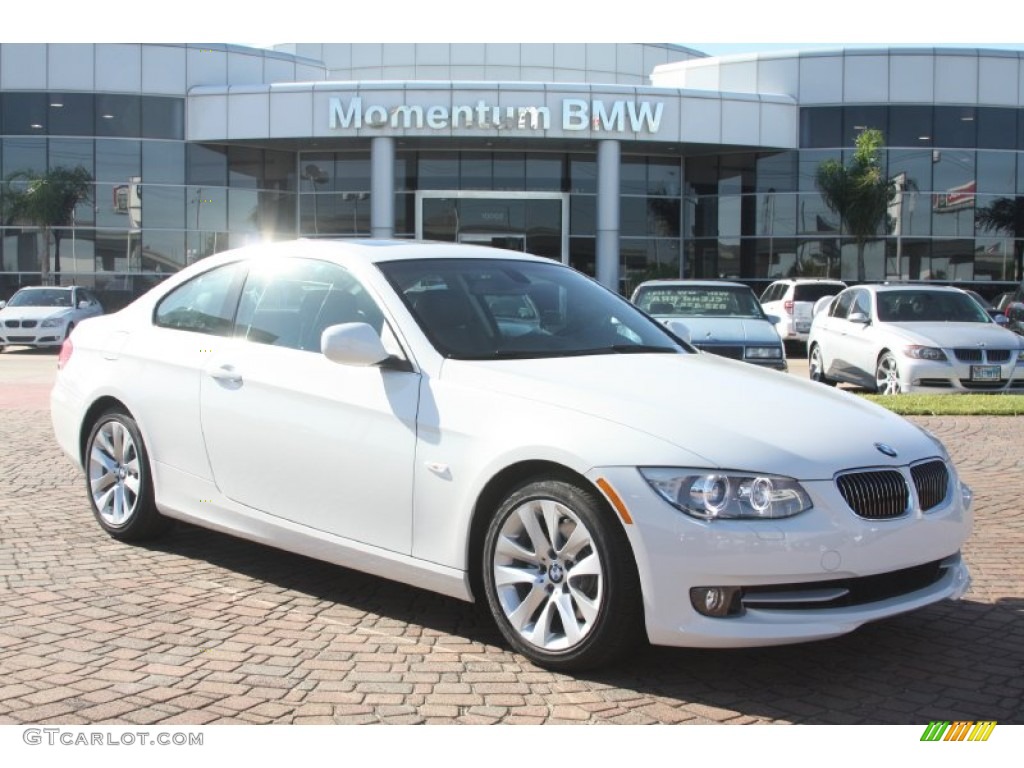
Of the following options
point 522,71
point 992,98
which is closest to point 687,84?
point 992,98

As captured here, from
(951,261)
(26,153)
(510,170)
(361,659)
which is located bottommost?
(361,659)

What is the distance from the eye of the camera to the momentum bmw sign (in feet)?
108

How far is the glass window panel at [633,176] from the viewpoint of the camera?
37062mm

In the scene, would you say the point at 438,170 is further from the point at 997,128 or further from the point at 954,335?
the point at 954,335

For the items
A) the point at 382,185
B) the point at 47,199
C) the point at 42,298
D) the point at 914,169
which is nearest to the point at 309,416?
the point at 42,298

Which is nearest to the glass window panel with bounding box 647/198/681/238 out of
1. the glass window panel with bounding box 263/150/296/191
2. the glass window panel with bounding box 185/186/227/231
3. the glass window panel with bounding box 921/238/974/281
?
the glass window panel with bounding box 921/238/974/281

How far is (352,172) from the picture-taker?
36.9 meters

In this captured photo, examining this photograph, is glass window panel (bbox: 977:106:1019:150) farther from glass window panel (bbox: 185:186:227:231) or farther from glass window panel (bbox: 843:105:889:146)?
glass window panel (bbox: 185:186:227:231)

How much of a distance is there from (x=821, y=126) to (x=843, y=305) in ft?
69.4

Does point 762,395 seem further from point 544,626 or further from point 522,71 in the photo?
point 522,71

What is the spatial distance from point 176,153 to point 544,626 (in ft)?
112

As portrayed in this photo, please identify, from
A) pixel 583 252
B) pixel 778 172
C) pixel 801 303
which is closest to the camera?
pixel 801 303

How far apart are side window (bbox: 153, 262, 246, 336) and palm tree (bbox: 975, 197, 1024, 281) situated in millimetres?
33633

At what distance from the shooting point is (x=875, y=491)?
4.14 m
